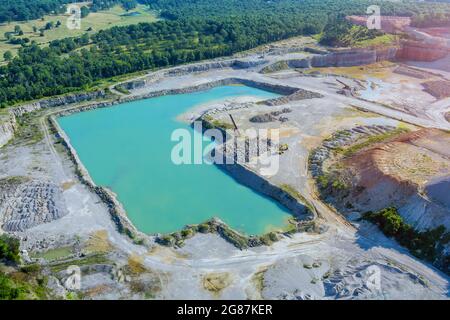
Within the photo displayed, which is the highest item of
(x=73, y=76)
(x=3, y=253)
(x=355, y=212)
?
(x=73, y=76)

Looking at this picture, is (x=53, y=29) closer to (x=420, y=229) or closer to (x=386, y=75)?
(x=386, y=75)

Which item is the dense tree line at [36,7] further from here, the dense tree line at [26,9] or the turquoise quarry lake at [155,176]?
the turquoise quarry lake at [155,176]

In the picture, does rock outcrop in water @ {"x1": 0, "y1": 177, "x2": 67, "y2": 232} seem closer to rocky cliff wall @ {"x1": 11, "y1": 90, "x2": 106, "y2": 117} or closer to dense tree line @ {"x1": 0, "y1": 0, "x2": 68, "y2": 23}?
rocky cliff wall @ {"x1": 11, "y1": 90, "x2": 106, "y2": 117}

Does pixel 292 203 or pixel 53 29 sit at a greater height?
pixel 53 29

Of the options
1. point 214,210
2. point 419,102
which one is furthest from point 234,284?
point 419,102

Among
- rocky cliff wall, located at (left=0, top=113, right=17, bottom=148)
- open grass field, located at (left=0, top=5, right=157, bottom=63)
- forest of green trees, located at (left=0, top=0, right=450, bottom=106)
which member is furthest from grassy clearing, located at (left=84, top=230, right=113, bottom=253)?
open grass field, located at (left=0, top=5, right=157, bottom=63)

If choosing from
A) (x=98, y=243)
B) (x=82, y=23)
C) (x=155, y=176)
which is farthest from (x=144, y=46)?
(x=98, y=243)
